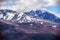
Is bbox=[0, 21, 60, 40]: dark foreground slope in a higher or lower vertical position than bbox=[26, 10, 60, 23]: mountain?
lower

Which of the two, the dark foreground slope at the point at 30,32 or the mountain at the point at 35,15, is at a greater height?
the mountain at the point at 35,15

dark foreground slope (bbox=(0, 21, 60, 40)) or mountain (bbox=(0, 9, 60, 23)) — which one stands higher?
mountain (bbox=(0, 9, 60, 23))

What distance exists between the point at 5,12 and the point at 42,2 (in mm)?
453

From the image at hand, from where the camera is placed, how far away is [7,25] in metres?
1.86

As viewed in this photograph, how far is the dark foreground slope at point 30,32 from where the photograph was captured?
1.79 meters

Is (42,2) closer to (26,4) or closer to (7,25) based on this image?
(26,4)

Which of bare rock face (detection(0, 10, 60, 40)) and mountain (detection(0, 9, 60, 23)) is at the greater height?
mountain (detection(0, 9, 60, 23))

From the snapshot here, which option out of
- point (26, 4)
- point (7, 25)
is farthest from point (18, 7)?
point (7, 25)

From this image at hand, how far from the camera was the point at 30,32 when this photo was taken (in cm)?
182

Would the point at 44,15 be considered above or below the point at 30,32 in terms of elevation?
above

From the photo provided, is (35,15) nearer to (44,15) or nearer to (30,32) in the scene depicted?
(44,15)

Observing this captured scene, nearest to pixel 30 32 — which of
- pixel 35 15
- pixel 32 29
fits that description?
pixel 32 29

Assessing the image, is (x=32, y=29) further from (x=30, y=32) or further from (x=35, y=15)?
(x=35, y=15)

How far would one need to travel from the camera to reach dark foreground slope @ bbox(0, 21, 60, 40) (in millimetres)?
1792
